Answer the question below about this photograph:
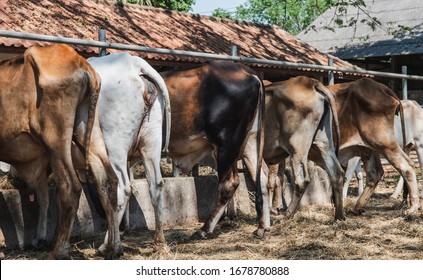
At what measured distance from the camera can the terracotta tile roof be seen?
1512 cm

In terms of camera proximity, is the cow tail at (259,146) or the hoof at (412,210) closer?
the cow tail at (259,146)

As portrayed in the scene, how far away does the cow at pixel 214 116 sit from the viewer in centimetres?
780

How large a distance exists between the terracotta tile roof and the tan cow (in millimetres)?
5942

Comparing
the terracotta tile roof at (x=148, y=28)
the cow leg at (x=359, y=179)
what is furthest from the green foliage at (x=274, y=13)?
the cow leg at (x=359, y=179)

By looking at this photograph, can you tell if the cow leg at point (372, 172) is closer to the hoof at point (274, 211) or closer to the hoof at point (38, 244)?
the hoof at point (274, 211)

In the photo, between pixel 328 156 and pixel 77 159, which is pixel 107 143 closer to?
pixel 77 159

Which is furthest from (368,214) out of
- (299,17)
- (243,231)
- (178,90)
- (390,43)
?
(299,17)

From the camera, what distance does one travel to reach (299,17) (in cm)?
7662

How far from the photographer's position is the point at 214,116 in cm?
778

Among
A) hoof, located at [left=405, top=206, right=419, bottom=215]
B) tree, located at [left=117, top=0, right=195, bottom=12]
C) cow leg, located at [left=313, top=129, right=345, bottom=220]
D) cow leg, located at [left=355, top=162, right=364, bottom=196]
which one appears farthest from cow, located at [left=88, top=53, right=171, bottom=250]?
tree, located at [left=117, top=0, right=195, bottom=12]

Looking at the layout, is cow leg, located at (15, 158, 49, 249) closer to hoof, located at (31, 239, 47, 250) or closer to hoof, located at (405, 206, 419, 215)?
hoof, located at (31, 239, 47, 250)

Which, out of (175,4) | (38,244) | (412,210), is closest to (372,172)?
(412,210)

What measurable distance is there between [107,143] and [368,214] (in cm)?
451

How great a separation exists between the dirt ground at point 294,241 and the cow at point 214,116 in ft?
1.24
